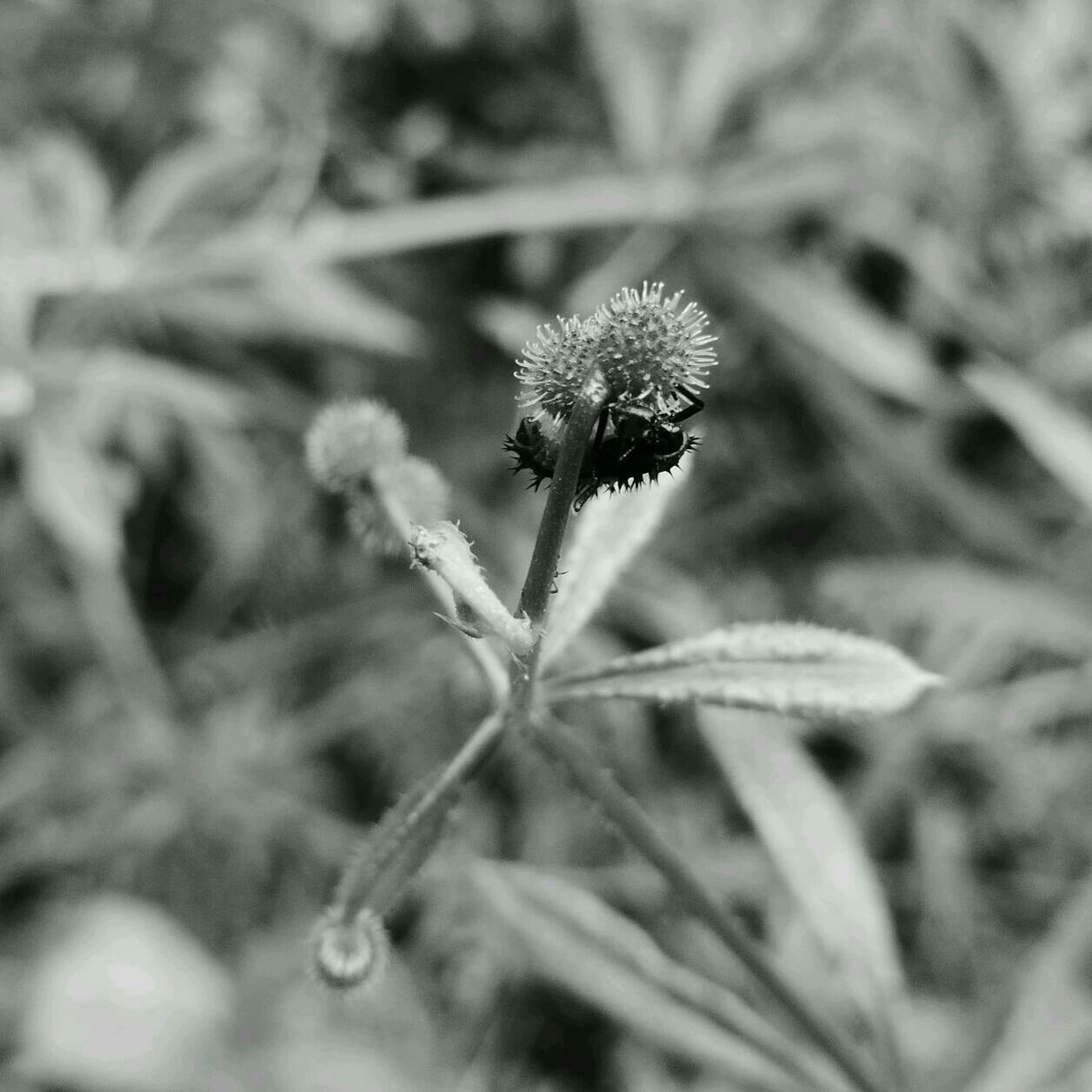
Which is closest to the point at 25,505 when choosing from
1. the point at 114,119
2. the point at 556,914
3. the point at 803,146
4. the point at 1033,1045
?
the point at 114,119

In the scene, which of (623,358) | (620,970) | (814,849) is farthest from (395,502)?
(814,849)

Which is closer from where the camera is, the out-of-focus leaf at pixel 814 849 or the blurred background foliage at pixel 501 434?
the out-of-focus leaf at pixel 814 849

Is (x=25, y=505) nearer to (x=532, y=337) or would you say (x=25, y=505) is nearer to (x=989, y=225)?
(x=532, y=337)

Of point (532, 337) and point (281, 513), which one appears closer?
point (532, 337)

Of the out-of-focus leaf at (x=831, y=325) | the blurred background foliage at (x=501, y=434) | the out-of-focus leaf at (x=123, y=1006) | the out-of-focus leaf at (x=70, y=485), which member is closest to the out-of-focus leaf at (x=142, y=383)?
the blurred background foliage at (x=501, y=434)

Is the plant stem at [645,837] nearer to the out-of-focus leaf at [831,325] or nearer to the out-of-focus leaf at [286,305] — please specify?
the out-of-focus leaf at [286,305]

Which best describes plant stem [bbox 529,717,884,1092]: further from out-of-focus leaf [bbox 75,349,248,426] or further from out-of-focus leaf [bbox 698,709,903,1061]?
out-of-focus leaf [bbox 75,349,248,426]

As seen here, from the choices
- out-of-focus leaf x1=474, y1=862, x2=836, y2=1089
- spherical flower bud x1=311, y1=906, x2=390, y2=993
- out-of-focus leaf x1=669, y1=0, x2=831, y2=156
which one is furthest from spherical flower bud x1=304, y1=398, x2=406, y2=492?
out-of-focus leaf x1=669, y1=0, x2=831, y2=156
